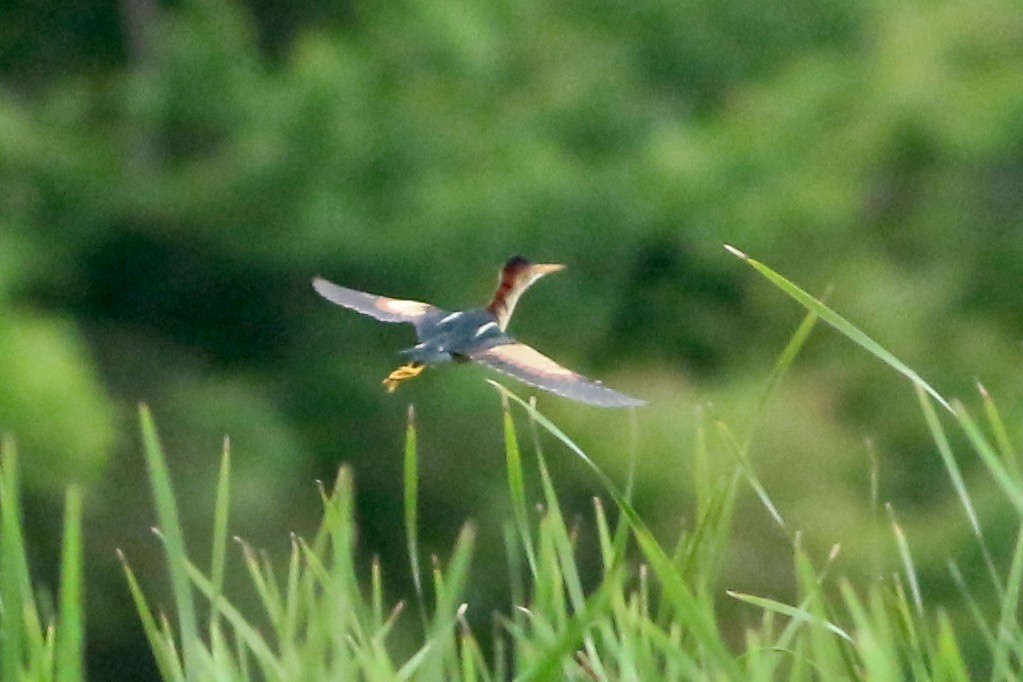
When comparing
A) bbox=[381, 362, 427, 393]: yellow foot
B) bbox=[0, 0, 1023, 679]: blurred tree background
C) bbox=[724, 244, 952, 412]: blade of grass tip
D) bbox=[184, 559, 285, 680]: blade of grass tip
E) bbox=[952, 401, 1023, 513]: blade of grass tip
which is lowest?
bbox=[0, 0, 1023, 679]: blurred tree background

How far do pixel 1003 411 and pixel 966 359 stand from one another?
0.39 meters

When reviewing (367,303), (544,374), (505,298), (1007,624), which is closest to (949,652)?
(1007,624)

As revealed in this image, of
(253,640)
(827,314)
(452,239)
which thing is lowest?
(452,239)

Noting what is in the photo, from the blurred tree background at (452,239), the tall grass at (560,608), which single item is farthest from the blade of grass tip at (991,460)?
the blurred tree background at (452,239)

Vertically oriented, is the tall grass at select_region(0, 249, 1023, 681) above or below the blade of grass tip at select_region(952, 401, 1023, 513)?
below

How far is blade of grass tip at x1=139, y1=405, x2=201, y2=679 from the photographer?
592mm

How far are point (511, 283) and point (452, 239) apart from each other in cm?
322

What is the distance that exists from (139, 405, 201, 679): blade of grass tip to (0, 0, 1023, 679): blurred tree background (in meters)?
3.10

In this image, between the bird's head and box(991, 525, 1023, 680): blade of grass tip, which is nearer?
box(991, 525, 1023, 680): blade of grass tip

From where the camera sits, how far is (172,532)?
600 mm

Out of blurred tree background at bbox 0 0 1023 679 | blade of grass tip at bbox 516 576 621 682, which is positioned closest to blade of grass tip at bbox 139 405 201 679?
blade of grass tip at bbox 516 576 621 682

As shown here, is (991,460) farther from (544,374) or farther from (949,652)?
(544,374)

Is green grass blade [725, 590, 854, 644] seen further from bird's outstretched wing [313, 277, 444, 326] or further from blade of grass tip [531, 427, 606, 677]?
bird's outstretched wing [313, 277, 444, 326]

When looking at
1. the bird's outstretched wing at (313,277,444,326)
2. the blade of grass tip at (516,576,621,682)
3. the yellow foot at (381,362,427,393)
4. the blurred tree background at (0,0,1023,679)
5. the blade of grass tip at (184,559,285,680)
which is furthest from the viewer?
the blurred tree background at (0,0,1023,679)
